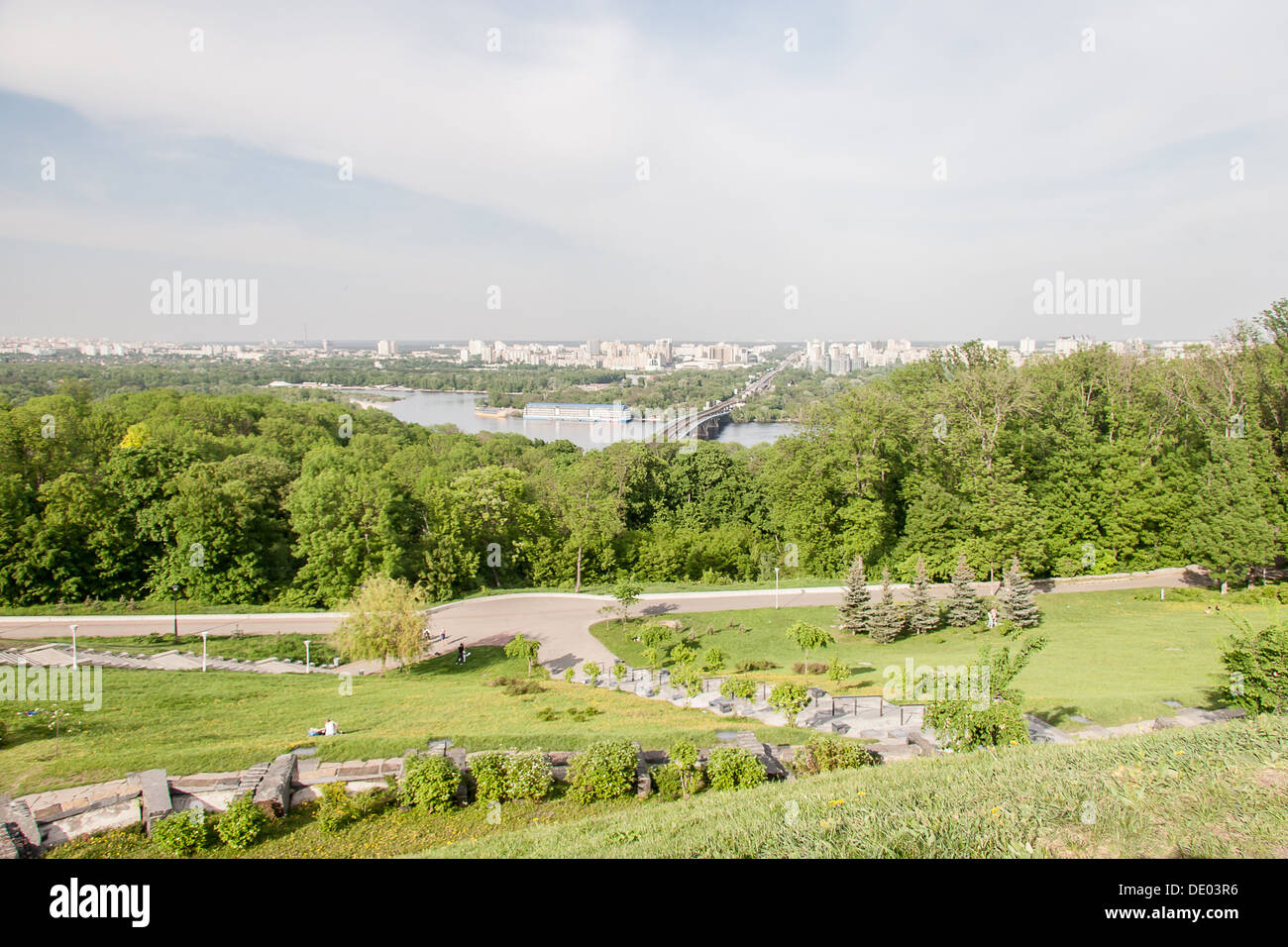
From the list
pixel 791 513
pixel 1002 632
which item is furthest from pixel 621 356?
pixel 1002 632

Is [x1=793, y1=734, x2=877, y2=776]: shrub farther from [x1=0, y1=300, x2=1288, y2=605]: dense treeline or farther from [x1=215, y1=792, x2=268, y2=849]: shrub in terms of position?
[x1=0, y1=300, x2=1288, y2=605]: dense treeline

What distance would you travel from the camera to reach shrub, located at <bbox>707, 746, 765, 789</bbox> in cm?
848

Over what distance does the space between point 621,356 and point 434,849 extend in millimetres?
163506

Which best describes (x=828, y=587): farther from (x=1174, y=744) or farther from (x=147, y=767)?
(x=147, y=767)

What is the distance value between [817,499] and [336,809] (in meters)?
22.4

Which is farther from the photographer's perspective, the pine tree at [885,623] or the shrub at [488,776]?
the pine tree at [885,623]

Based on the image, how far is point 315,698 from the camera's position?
46.7ft

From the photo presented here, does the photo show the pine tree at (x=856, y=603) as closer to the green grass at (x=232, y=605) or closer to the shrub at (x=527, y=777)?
the green grass at (x=232, y=605)

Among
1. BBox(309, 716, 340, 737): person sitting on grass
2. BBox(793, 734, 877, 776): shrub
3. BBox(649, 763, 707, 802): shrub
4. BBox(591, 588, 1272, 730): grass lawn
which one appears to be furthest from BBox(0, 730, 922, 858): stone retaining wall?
BBox(591, 588, 1272, 730): grass lawn

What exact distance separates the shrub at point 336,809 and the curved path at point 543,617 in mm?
9980

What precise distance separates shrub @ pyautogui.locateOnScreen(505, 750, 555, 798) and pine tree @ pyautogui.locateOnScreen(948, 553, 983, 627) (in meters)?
14.9

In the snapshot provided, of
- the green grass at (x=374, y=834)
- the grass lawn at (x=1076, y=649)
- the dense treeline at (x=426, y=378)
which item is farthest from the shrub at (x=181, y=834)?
the dense treeline at (x=426, y=378)

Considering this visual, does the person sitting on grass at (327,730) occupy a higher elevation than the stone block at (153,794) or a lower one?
lower

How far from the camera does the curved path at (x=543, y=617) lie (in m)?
19.7
